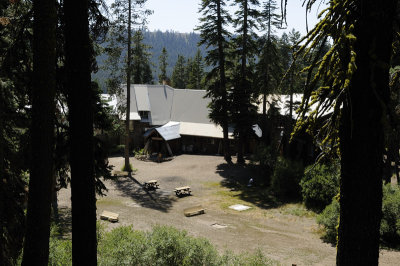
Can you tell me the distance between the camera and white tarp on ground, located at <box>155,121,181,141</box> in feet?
135

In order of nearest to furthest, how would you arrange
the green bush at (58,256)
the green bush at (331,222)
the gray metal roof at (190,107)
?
the green bush at (58,256) → the green bush at (331,222) → the gray metal roof at (190,107)

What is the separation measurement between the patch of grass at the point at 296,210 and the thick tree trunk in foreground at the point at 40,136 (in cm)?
1873

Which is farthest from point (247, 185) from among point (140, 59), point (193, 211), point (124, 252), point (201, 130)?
point (124, 252)

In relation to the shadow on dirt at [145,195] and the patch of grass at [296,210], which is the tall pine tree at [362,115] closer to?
the patch of grass at [296,210]

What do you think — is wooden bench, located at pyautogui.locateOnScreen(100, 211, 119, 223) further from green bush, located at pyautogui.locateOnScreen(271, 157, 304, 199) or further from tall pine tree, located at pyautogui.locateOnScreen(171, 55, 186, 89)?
tall pine tree, located at pyautogui.locateOnScreen(171, 55, 186, 89)

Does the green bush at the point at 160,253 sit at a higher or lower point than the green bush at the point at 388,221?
higher

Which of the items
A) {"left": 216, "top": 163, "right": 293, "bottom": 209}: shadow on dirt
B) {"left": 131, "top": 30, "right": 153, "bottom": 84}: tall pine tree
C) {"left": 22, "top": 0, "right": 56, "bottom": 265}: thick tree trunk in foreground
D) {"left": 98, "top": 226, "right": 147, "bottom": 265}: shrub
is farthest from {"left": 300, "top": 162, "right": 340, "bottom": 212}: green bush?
{"left": 131, "top": 30, "right": 153, "bottom": 84}: tall pine tree

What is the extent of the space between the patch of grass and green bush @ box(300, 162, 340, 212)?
21.2 inches

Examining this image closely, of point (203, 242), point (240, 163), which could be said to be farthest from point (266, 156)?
point (203, 242)

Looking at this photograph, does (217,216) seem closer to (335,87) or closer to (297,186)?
(297,186)

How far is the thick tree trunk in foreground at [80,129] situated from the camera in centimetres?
630

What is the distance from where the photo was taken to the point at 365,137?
3879 millimetres

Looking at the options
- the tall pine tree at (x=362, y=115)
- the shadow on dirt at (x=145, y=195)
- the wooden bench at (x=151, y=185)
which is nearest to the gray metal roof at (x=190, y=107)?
the shadow on dirt at (x=145, y=195)

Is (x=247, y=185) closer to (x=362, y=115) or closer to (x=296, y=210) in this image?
(x=296, y=210)
